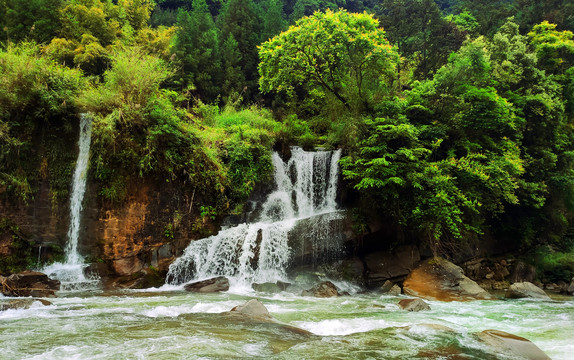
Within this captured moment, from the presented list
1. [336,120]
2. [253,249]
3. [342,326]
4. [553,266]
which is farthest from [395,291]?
[553,266]

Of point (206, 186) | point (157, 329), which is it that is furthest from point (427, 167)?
point (157, 329)

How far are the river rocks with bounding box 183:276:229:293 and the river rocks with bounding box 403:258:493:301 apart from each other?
634cm

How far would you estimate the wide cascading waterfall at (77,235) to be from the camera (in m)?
11.2

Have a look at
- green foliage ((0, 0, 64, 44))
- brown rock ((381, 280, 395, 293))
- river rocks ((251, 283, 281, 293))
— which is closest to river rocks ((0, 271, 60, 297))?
river rocks ((251, 283, 281, 293))

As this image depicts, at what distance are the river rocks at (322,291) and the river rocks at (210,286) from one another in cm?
254

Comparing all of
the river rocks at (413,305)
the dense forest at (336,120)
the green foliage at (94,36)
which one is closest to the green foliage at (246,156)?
the dense forest at (336,120)

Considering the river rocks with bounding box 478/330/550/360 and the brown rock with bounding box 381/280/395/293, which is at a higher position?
the river rocks with bounding box 478/330/550/360

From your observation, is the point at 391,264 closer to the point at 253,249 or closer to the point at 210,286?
the point at 253,249

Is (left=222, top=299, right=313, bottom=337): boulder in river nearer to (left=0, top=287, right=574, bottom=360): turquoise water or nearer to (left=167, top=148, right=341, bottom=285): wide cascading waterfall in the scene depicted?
(left=0, top=287, right=574, bottom=360): turquoise water

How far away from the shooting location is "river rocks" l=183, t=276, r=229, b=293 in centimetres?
1140

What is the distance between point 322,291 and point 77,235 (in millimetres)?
8079

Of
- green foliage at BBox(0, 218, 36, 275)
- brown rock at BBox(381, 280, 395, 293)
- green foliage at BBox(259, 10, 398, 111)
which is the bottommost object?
brown rock at BBox(381, 280, 395, 293)

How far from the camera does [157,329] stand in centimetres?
641

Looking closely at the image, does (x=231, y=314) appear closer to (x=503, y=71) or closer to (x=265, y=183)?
(x=265, y=183)
